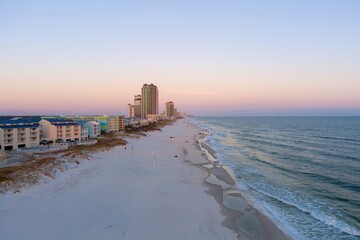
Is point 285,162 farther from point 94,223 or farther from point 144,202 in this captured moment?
point 94,223

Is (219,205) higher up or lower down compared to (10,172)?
lower down

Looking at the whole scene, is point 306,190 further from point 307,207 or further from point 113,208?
point 113,208

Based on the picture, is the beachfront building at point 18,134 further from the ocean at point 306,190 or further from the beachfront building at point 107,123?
the beachfront building at point 107,123

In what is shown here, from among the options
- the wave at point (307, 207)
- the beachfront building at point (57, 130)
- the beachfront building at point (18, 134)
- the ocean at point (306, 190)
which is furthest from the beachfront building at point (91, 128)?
the wave at point (307, 207)

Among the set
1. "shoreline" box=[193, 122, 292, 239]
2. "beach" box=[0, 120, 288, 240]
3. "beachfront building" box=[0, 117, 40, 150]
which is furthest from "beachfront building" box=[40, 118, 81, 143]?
"shoreline" box=[193, 122, 292, 239]

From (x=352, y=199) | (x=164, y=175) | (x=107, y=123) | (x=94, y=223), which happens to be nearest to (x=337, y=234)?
(x=352, y=199)

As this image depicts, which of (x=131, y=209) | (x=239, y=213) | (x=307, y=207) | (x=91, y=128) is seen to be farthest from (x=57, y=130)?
(x=307, y=207)

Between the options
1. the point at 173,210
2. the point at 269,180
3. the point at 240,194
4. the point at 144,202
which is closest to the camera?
the point at 173,210
